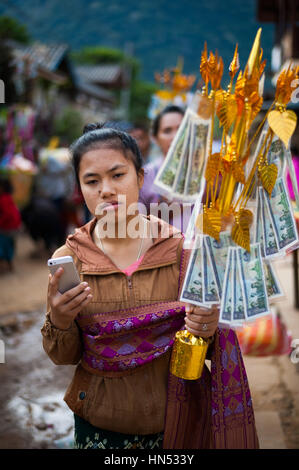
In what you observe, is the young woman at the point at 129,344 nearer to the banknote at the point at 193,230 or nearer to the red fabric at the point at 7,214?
the banknote at the point at 193,230

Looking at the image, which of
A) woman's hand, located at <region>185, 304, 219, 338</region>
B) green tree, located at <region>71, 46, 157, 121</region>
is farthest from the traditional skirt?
green tree, located at <region>71, 46, 157, 121</region>

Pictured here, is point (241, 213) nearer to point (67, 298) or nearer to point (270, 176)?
Result: point (270, 176)

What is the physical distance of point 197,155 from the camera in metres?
1.42

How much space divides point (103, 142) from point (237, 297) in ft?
2.02

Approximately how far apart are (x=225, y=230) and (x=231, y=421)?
585 mm

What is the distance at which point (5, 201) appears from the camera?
6625 millimetres

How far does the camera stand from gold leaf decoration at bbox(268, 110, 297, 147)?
1150mm

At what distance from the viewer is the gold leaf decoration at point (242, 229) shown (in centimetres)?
118

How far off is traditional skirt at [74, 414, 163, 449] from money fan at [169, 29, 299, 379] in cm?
27

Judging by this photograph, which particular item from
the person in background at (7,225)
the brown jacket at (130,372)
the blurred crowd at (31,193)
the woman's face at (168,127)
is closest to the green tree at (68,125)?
the blurred crowd at (31,193)

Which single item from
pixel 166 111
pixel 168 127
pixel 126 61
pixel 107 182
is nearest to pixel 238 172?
pixel 107 182

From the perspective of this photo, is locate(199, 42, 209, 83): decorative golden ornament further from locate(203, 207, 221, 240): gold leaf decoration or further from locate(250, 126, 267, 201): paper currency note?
locate(203, 207, 221, 240): gold leaf decoration

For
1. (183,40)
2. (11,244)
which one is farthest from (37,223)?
(183,40)

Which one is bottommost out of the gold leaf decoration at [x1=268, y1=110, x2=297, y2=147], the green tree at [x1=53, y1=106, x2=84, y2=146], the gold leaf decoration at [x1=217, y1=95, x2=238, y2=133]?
the gold leaf decoration at [x1=268, y1=110, x2=297, y2=147]
